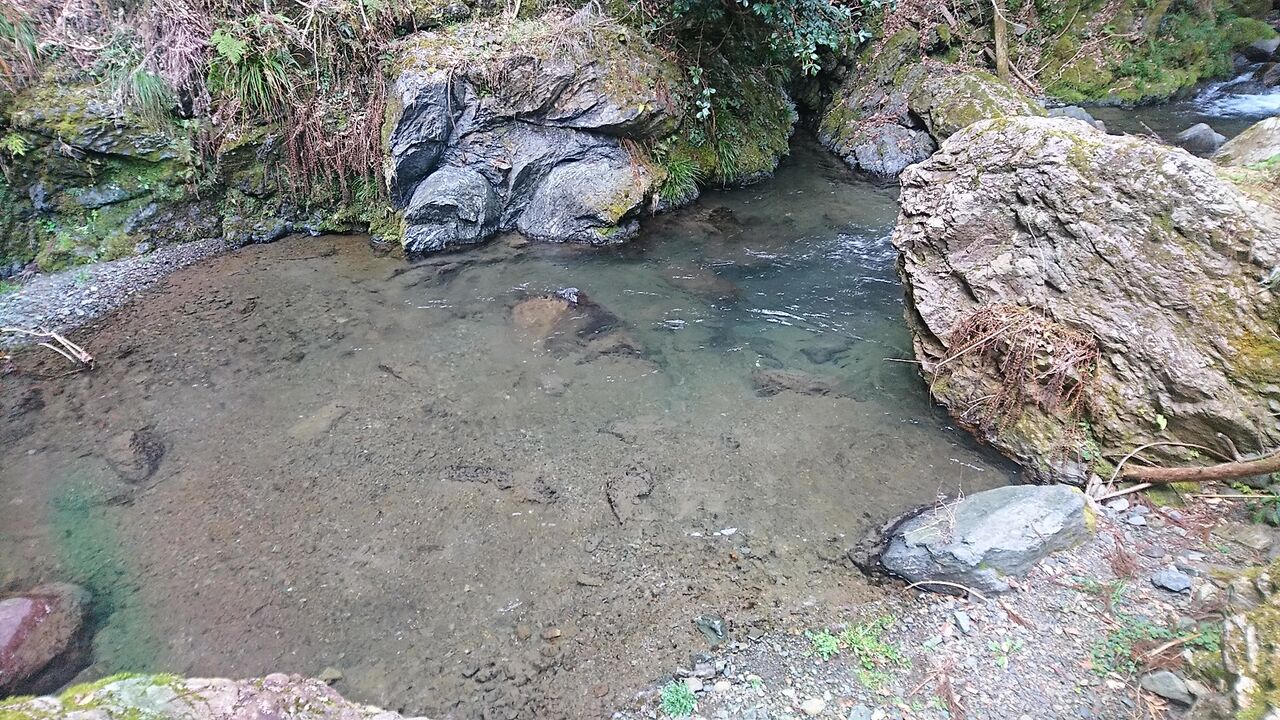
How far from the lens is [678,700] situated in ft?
9.17

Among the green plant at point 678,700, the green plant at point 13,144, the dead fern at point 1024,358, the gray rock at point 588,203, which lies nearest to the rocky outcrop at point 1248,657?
the dead fern at point 1024,358

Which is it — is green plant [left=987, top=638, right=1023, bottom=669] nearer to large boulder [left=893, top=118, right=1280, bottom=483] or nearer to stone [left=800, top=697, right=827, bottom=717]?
stone [left=800, top=697, right=827, bottom=717]

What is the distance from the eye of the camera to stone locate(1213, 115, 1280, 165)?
4.83m

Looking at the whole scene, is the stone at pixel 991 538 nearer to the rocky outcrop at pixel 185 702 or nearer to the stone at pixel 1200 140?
the rocky outcrop at pixel 185 702

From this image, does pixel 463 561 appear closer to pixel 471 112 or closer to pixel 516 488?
pixel 516 488

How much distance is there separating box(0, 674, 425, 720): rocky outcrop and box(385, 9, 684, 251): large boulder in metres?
5.82

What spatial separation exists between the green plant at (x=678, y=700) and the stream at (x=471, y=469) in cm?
15

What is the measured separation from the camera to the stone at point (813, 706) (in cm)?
266

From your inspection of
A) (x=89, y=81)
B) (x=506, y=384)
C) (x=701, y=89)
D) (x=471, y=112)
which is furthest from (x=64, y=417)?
(x=701, y=89)

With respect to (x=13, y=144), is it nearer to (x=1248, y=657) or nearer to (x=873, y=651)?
(x=873, y=651)

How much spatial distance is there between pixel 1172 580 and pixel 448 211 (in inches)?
282

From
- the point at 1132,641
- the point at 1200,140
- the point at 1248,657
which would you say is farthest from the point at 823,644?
the point at 1200,140

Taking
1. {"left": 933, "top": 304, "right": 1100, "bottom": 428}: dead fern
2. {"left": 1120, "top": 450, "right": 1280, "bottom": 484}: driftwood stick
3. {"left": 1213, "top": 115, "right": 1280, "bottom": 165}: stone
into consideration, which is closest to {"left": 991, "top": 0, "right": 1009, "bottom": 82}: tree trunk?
{"left": 1213, "top": 115, "right": 1280, "bottom": 165}: stone

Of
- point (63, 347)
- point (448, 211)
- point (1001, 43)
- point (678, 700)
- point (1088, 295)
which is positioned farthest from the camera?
point (1001, 43)
